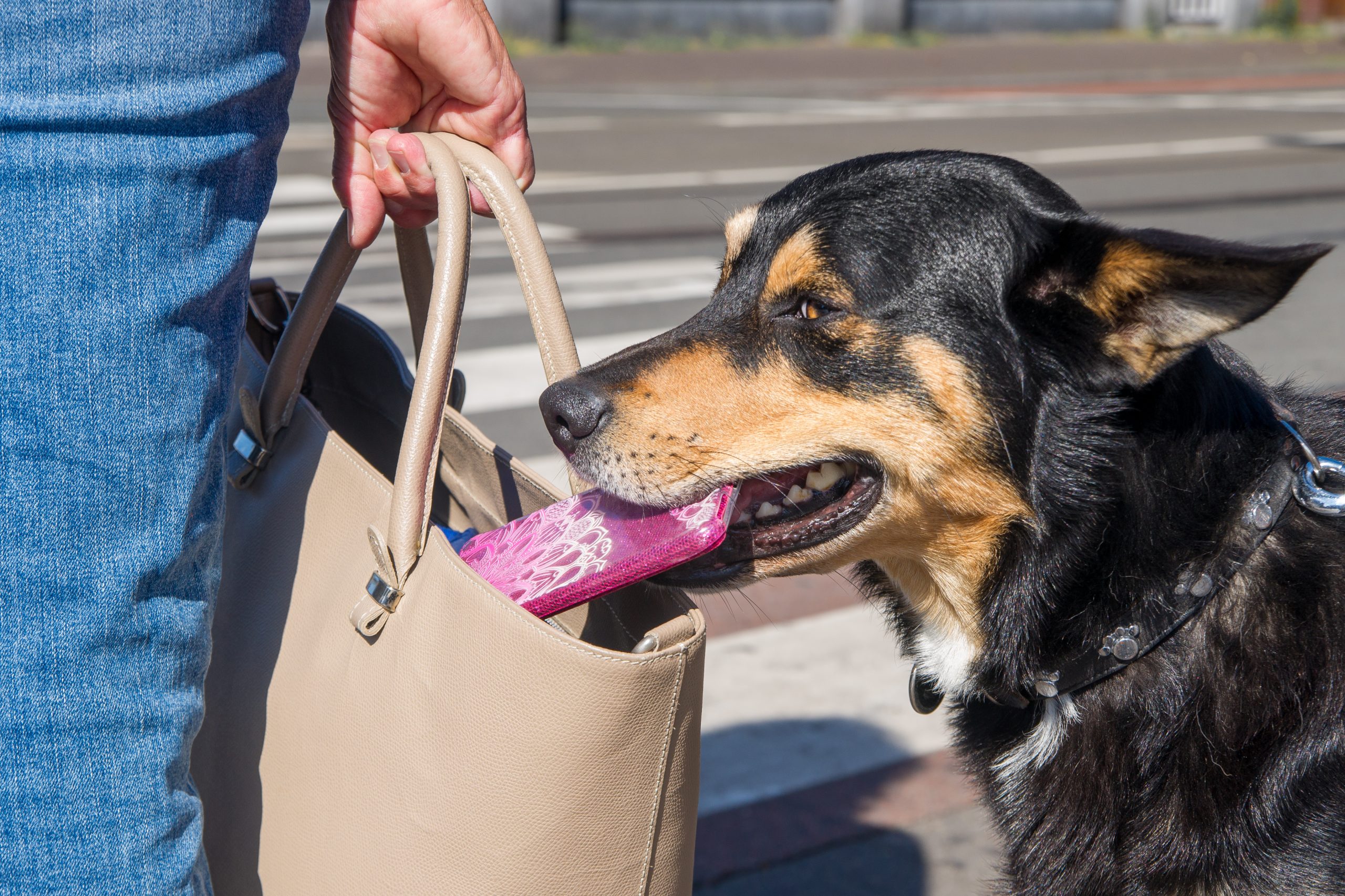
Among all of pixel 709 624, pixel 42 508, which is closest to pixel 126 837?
pixel 42 508

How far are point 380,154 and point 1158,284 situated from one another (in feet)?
4.11

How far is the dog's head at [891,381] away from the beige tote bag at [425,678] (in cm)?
34

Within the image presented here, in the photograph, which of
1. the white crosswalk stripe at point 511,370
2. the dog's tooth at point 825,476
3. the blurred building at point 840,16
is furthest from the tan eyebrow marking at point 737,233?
the blurred building at point 840,16

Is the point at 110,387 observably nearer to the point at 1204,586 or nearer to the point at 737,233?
the point at 737,233

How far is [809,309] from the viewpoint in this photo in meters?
2.40

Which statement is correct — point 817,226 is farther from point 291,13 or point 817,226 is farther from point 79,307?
point 79,307

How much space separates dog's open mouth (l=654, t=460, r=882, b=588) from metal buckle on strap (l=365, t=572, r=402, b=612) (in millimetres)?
589

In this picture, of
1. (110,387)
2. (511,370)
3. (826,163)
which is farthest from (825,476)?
(826,163)

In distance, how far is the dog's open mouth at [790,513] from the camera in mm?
2184

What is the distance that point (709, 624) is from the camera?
13.9ft

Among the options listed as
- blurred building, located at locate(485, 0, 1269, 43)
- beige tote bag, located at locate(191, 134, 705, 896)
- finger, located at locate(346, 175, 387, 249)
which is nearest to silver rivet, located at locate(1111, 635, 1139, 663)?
beige tote bag, located at locate(191, 134, 705, 896)

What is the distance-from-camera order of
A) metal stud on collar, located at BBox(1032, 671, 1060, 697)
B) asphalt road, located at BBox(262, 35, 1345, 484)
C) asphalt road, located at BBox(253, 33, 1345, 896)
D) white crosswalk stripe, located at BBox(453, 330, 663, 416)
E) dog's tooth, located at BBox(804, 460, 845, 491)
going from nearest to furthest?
metal stud on collar, located at BBox(1032, 671, 1060, 697)
dog's tooth, located at BBox(804, 460, 845, 491)
white crosswalk stripe, located at BBox(453, 330, 663, 416)
asphalt road, located at BBox(253, 33, 1345, 896)
asphalt road, located at BBox(262, 35, 1345, 484)

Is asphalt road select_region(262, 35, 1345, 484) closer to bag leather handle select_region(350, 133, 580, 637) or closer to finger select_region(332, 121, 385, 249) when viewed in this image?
finger select_region(332, 121, 385, 249)

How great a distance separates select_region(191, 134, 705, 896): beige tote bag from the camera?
5.02 feet
